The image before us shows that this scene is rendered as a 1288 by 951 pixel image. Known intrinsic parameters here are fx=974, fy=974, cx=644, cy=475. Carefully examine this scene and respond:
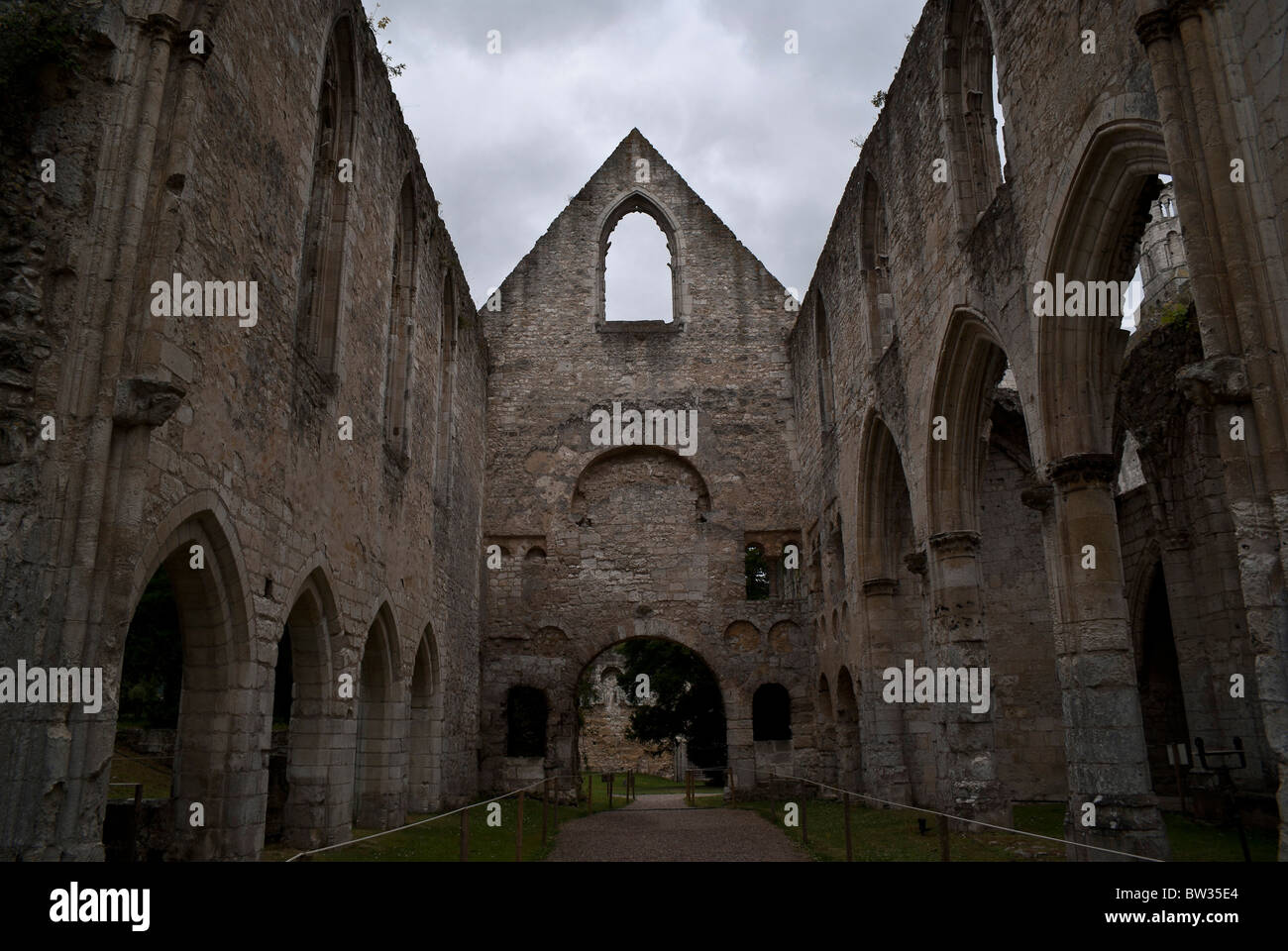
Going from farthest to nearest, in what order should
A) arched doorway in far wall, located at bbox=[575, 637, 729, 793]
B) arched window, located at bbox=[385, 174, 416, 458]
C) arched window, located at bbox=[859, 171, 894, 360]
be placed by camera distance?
arched doorway in far wall, located at bbox=[575, 637, 729, 793] < arched window, located at bbox=[859, 171, 894, 360] < arched window, located at bbox=[385, 174, 416, 458]

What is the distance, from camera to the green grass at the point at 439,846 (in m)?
9.25

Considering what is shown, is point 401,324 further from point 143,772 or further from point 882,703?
point 882,703

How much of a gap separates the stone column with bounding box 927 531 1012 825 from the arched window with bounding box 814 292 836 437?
5.90m

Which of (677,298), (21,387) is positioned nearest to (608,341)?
(677,298)

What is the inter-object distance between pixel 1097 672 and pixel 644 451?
41.1ft

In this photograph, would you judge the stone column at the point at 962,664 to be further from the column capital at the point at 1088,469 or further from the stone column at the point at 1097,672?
the column capital at the point at 1088,469

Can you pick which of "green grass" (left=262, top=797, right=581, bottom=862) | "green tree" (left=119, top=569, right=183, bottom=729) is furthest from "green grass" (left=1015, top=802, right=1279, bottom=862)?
"green tree" (left=119, top=569, right=183, bottom=729)

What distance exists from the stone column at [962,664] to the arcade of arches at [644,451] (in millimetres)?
53

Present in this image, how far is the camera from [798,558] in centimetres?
1927

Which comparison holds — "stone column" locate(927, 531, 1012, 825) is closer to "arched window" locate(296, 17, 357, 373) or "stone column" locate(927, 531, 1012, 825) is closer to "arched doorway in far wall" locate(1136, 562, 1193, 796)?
"arched doorway in far wall" locate(1136, 562, 1193, 796)

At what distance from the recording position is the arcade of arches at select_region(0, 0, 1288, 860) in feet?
18.0

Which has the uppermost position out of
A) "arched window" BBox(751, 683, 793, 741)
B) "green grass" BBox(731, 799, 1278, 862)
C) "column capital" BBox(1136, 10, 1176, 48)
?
"column capital" BBox(1136, 10, 1176, 48)

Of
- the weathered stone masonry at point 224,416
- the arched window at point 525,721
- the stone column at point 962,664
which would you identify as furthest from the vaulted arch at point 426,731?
the stone column at point 962,664
